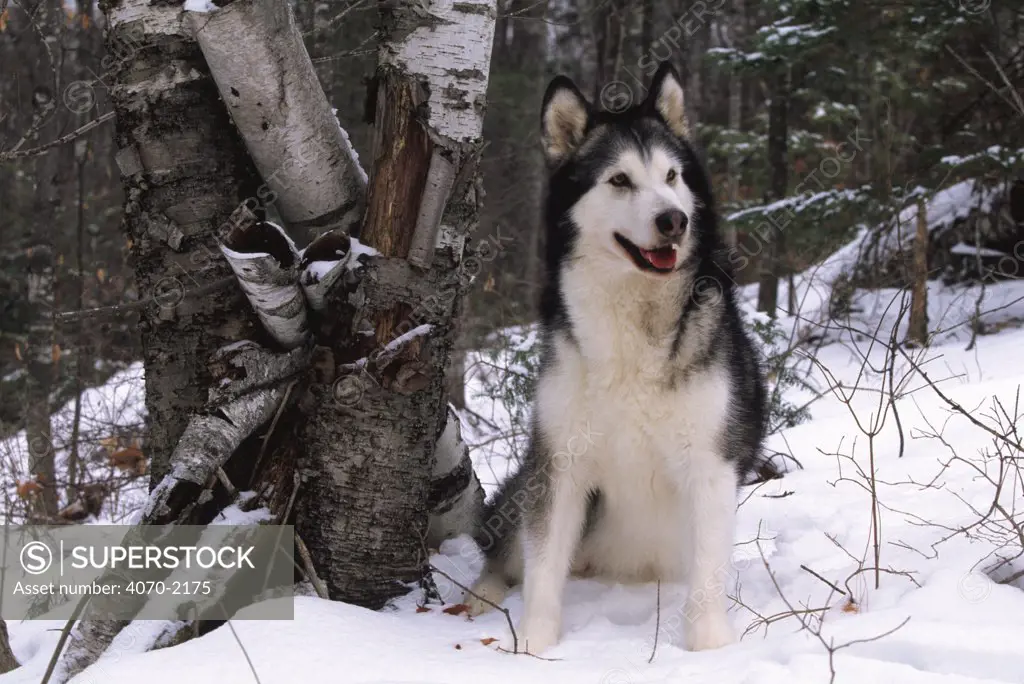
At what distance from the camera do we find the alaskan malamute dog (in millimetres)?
2674

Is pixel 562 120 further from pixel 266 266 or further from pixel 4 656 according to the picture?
pixel 4 656

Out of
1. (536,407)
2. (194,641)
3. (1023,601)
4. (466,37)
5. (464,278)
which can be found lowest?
(194,641)

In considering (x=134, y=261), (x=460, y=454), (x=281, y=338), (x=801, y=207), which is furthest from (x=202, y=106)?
(x=801, y=207)

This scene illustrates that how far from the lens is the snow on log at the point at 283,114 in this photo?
278 centimetres

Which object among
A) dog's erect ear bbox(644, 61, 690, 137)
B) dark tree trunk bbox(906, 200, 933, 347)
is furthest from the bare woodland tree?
dark tree trunk bbox(906, 200, 933, 347)

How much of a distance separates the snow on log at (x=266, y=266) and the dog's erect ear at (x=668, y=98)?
143 cm

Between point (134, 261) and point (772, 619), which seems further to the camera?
point (134, 261)

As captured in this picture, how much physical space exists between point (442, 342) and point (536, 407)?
0.44 m

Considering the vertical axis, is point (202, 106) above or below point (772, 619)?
above

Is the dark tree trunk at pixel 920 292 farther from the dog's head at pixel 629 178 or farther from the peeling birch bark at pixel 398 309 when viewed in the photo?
the peeling birch bark at pixel 398 309

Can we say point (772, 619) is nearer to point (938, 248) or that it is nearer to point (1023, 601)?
point (1023, 601)

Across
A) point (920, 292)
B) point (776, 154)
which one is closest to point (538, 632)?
A: point (920, 292)

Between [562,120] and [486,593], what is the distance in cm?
183

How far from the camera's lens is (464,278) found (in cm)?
319
